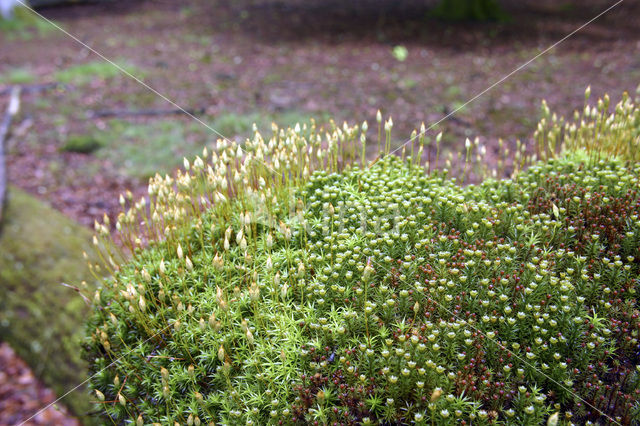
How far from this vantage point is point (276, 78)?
11.9 meters

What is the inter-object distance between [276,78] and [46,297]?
26.6ft

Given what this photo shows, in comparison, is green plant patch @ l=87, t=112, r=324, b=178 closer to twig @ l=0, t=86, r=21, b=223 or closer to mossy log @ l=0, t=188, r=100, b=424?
twig @ l=0, t=86, r=21, b=223

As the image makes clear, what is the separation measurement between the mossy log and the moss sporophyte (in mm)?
2071

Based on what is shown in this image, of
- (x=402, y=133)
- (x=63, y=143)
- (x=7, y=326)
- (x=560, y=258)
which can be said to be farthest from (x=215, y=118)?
(x=560, y=258)

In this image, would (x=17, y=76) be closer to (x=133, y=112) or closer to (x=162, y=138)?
(x=133, y=112)

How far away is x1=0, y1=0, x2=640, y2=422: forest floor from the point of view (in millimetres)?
8789

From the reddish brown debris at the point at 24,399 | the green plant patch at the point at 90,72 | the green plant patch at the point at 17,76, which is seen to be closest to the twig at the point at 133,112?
the green plant patch at the point at 90,72

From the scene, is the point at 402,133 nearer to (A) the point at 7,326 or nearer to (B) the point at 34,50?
(A) the point at 7,326

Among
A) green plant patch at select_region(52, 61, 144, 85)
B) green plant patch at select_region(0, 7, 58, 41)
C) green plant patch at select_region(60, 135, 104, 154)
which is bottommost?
green plant patch at select_region(60, 135, 104, 154)

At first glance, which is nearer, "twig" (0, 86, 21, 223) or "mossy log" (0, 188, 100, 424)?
"mossy log" (0, 188, 100, 424)

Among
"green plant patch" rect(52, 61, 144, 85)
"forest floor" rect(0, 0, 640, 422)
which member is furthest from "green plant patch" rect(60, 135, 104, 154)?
"green plant patch" rect(52, 61, 144, 85)

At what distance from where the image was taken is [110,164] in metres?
8.66

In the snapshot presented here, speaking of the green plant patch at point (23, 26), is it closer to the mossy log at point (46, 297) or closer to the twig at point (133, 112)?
the twig at point (133, 112)

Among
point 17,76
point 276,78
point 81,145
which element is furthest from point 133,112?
point 17,76
